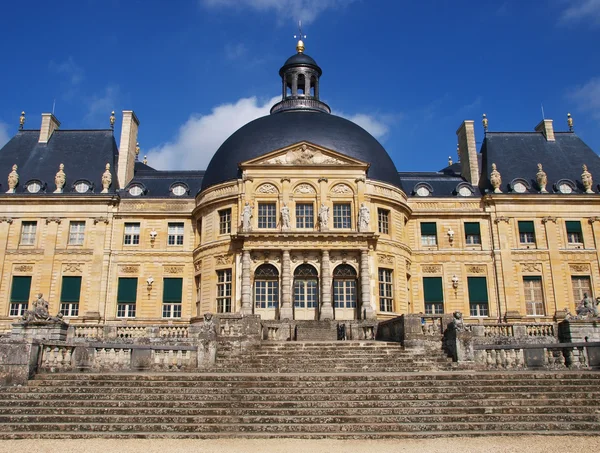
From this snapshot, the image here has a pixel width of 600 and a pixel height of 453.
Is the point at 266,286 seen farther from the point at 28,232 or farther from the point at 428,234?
the point at 28,232

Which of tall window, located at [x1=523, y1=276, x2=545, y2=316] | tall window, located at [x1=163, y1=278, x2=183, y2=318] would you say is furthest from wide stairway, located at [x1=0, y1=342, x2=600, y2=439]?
tall window, located at [x1=523, y1=276, x2=545, y2=316]

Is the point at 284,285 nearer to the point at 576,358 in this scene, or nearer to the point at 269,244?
the point at 269,244

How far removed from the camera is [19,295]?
95.7 ft

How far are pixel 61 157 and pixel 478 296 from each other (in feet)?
82.9

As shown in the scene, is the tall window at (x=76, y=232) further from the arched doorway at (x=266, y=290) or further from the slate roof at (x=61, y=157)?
the arched doorway at (x=266, y=290)

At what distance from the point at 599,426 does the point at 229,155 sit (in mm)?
23019

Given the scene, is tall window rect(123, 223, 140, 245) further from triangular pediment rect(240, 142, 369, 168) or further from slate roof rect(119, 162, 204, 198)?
triangular pediment rect(240, 142, 369, 168)

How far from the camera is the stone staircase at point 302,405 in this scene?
10.5m

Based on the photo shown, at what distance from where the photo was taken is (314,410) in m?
11.2

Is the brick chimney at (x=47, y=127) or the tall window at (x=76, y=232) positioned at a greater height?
the brick chimney at (x=47, y=127)

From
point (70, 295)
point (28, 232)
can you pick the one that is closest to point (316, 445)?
point (70, 295)

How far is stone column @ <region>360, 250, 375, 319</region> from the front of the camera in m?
26.0

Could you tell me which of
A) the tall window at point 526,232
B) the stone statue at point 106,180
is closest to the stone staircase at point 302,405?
the tall window at point 526,232

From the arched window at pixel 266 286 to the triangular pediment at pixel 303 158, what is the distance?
5346 millimetres
